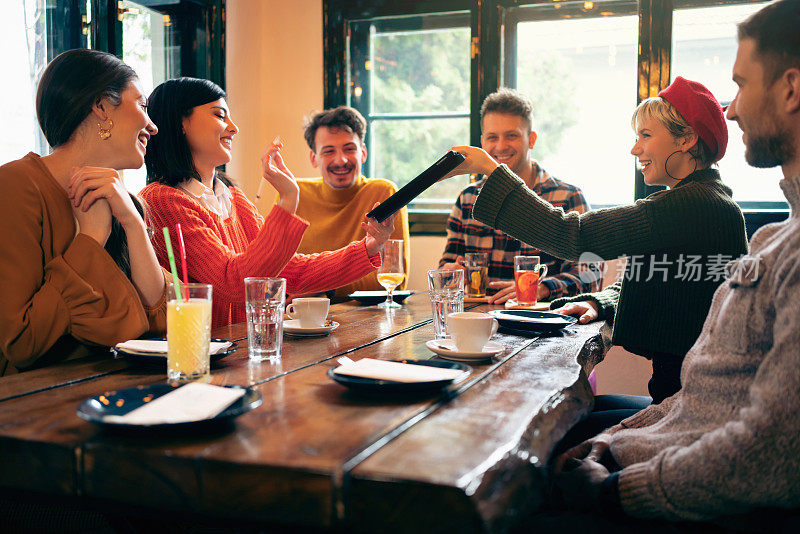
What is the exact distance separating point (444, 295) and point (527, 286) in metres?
0.58

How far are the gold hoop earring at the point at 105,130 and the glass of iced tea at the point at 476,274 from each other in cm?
121

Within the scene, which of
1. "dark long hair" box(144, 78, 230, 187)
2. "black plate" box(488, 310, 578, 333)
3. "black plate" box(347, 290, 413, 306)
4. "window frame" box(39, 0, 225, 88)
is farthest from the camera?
"window frame" box(39, 0, 225, 88)

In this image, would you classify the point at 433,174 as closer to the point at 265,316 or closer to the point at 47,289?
the point at 265,316

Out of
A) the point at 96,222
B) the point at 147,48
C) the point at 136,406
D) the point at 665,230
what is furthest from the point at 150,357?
the point at 147,48

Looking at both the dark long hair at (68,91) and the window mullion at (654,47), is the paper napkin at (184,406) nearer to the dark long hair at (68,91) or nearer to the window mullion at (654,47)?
the dark long hair at (68,91)

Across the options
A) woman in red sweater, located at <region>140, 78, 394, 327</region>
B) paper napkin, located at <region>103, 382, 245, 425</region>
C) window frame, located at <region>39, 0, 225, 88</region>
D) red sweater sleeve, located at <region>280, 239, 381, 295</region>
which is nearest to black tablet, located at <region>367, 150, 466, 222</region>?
woman in red sweater, located at <region>140, 78, 394, 327</region>

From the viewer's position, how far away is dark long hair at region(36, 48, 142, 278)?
1563mm

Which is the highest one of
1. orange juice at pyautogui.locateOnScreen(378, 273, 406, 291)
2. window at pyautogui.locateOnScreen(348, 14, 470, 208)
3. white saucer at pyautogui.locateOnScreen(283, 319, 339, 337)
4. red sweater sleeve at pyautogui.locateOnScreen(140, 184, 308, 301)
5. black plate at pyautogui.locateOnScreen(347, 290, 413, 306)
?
window at pyautogui.locateOnScreen(348, 14, 470, 208)

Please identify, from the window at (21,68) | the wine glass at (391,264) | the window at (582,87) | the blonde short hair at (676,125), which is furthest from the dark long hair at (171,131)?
the window at (582,87)

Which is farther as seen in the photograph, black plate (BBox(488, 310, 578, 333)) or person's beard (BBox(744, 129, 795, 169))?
black plate (BBox(488, 310, 578, 333))

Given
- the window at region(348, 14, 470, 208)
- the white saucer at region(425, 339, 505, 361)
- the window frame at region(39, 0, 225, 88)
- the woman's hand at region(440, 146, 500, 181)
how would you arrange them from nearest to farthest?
the white saucer at region(425, 339, 505, 361) → the woman's hand at region(440, 146, 500, 181) → the window frame at region(39, 0, 225, 88) → the window at region(348, 14, 470, 208)

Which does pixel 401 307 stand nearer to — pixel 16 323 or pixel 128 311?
pixel 128 311

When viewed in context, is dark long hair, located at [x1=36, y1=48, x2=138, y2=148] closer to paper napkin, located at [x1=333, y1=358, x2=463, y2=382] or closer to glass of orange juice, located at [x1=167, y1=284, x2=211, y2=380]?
glass of orange juice, located at [x1=167, y1=284, x2=211, y2=380]

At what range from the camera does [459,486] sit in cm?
65
